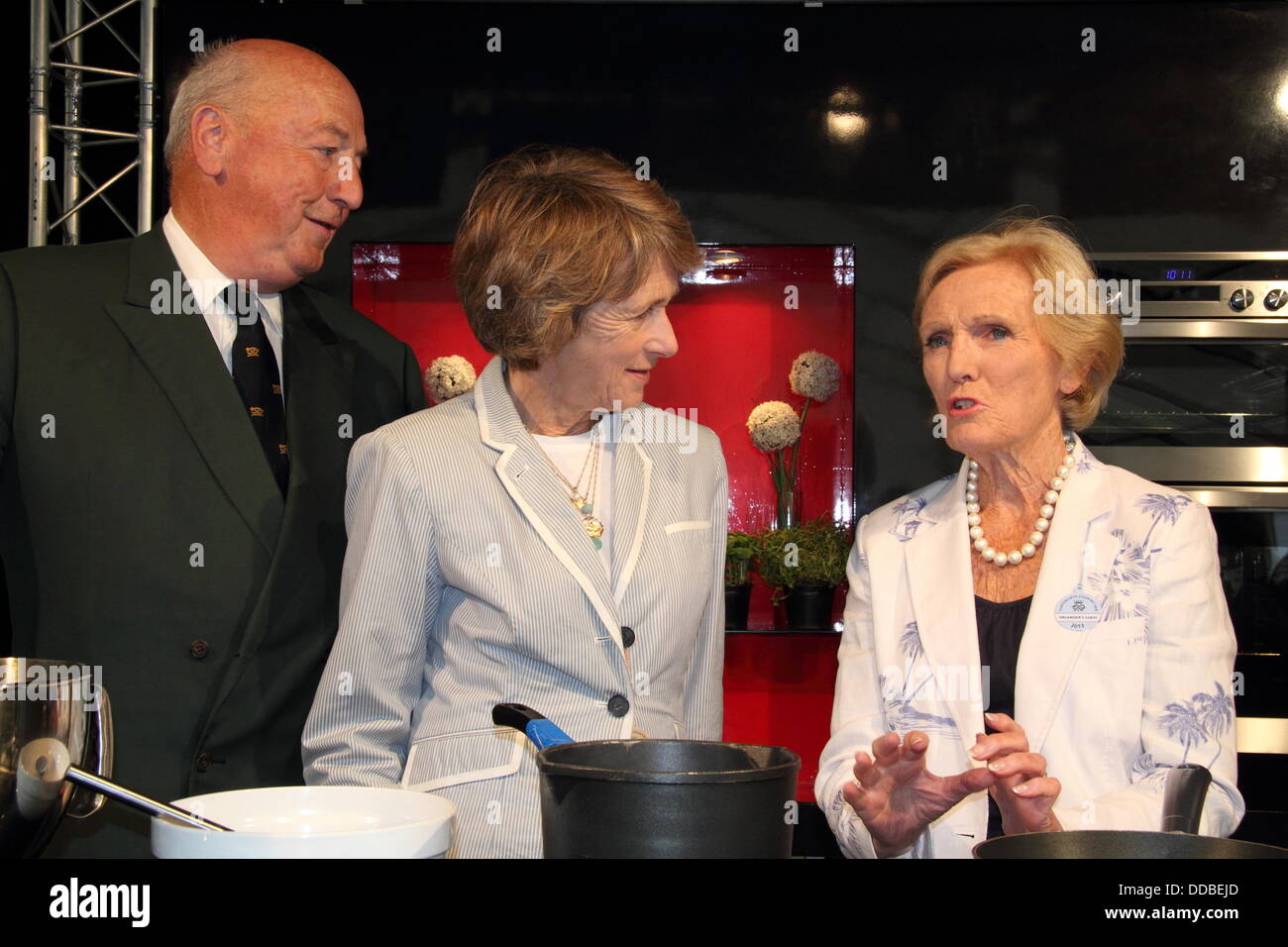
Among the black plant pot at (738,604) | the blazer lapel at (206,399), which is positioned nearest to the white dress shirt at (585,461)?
the blazer lapel at (206,399)

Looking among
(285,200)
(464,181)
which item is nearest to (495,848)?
(285,200)

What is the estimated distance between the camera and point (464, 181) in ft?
12.7

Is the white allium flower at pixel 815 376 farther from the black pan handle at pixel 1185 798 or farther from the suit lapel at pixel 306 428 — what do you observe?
the black pan handle at pixel 1185 798

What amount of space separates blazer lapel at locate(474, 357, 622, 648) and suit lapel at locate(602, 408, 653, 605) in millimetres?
51

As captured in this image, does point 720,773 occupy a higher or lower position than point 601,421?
lower

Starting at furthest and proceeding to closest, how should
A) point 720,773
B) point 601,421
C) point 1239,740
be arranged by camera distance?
point 1239,740
point 601,421
point 720,773

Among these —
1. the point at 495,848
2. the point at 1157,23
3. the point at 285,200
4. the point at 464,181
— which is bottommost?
the point at 495,848

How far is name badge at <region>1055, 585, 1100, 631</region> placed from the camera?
1783 millimetres

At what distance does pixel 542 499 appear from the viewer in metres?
1.61
